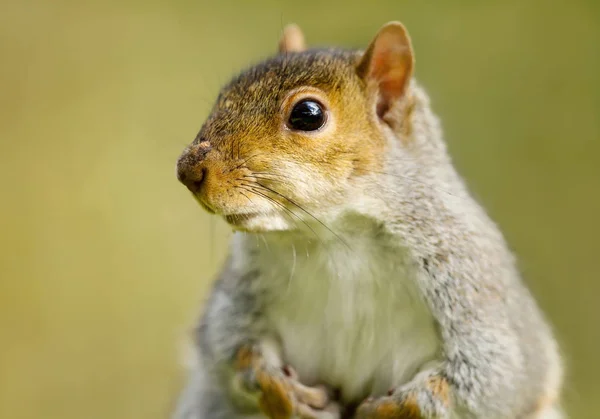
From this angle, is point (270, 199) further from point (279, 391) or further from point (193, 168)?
point (279, 391)

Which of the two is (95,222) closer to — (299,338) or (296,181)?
Result: (299,338)

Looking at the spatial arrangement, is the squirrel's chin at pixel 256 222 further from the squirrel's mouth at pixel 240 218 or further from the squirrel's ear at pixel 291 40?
the squirrel's ear at pixel 291 40

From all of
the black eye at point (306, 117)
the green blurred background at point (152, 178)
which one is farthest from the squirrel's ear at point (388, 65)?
the green blurred background at point (152, 178)

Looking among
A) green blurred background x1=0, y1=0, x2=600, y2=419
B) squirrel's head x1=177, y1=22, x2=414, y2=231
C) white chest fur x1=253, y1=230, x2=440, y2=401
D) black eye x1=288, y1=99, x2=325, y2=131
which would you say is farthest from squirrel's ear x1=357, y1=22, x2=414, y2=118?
green blurred background x1=0, y1=0, x2=600, y2=419

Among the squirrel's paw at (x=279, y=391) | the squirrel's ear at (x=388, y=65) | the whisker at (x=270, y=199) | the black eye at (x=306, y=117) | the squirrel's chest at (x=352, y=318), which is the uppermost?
the squirrel's ear at (x=388, y=65)

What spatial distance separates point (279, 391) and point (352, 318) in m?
0.16

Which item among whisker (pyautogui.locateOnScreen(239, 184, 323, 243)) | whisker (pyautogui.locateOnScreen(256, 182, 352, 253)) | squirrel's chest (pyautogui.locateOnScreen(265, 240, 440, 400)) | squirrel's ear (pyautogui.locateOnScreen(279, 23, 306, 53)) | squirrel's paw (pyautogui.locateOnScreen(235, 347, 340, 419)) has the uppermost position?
squirrel's ear (pyautogui.locateOnScreen(279, 23, 306, 53))

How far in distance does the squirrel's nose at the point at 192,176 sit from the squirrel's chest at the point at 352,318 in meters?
0.23

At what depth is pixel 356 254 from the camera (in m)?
1.22

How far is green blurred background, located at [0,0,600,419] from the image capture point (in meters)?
2.89

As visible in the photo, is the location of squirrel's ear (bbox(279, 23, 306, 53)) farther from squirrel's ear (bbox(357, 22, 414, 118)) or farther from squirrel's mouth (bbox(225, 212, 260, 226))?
squirrel's mouth (bbox(225, 212, 260, 226))

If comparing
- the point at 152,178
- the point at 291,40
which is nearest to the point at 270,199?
the point at 291,40

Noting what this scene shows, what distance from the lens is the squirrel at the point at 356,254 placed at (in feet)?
3.64

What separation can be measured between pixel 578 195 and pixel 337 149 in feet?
6.85
